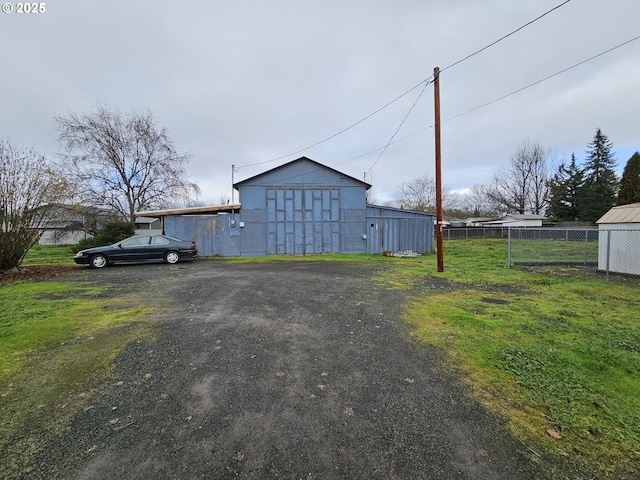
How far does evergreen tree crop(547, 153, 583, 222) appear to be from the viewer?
123ft

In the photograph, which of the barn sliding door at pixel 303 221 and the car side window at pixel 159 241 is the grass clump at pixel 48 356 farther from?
the barn sliding door at pixel 303 221

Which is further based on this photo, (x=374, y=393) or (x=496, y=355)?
(x=496, y=355)

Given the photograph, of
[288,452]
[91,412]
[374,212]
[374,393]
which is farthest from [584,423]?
[374,212]

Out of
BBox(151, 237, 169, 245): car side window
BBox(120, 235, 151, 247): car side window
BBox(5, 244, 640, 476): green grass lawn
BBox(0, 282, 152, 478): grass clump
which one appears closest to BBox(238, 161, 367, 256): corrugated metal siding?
BBox(151, 237, 169, 245): car side window

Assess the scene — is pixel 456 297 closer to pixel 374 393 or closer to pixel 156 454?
pixel 374 393

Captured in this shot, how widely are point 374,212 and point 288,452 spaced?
16.3m

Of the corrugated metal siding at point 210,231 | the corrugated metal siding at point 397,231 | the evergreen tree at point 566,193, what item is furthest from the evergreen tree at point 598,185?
the corrugated metal siding at point 210,231

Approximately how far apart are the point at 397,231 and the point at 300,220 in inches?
235

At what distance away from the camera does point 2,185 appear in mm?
9211

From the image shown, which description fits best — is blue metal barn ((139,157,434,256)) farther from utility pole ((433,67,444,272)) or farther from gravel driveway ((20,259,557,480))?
gravel driveway ((20,259,557,480))

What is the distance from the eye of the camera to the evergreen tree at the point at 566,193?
→ 3756 cm

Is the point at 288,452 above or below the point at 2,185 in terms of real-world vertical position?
below

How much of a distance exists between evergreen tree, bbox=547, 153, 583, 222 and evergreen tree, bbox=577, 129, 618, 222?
90 centimetres

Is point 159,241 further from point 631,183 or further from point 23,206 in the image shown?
point 631,183
